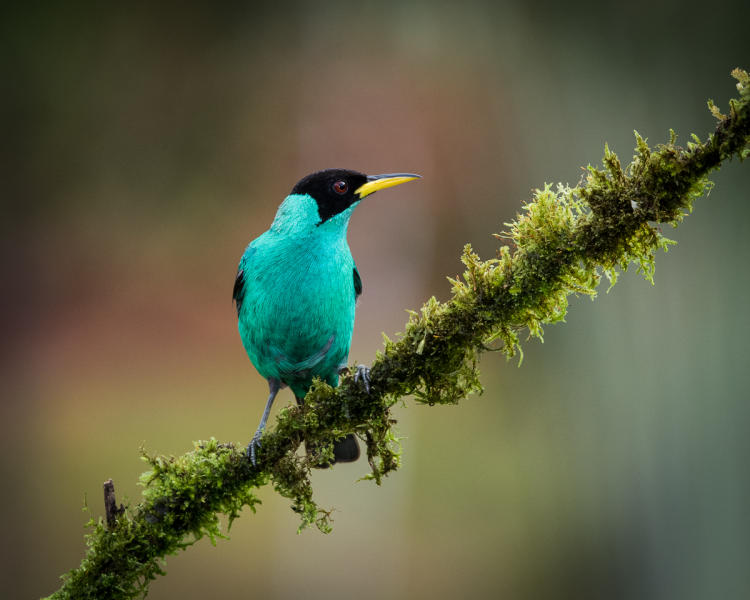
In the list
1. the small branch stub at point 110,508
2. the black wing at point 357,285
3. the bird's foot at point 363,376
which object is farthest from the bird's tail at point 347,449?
the small branch stub at point 110,508

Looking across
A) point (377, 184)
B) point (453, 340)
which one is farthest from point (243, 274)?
point (453, 340)

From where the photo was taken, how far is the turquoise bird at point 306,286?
3.17 meters

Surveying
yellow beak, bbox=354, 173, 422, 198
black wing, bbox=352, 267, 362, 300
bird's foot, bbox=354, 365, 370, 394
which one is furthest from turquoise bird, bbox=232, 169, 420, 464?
bird's foot, bbox=354, 365, 370, 394

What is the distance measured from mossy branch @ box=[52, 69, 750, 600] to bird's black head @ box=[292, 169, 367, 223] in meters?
1.17

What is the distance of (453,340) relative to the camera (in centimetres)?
219

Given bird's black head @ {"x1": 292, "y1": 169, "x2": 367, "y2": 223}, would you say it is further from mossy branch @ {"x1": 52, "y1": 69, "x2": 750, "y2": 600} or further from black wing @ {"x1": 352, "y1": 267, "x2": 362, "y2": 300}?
mossy branch @ {"x1": 52, "y1": 69, "x2": 750, "y2": 600}

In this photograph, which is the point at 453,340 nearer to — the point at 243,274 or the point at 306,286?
the point at 306,286

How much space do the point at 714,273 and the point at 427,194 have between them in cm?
348

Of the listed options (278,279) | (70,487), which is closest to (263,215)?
(70,487)

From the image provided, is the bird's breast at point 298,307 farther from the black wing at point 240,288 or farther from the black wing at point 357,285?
the black wing at point 357,285

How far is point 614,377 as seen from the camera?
767 centimetres

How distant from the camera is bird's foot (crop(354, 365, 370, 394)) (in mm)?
2336

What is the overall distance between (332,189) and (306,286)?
0.56 metres

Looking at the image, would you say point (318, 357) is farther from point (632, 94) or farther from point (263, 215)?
point (632, 94)
